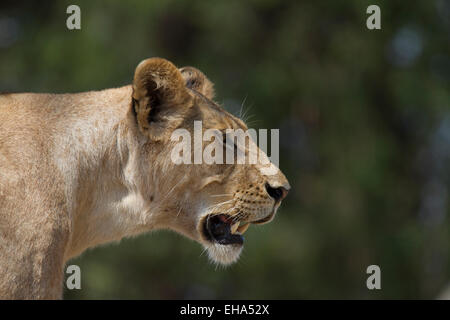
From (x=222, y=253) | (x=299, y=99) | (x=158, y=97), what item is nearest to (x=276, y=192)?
(x=222, y=253)

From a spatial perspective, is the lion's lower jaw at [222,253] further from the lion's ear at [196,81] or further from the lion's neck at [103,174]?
the lion's ear at [196,81]

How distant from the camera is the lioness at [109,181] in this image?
367 cm

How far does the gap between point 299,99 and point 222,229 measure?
969cm

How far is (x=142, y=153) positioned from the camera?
4281 millimetres

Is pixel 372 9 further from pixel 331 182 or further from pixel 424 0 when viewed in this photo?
pixel 331 182

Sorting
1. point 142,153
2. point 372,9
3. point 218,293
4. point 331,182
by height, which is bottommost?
point 218,293

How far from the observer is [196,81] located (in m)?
5.06


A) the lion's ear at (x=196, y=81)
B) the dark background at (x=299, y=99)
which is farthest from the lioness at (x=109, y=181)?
the dark background at (x=299, y=99)

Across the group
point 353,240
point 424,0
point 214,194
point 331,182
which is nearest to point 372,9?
point 424,0

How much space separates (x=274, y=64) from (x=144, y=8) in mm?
2527

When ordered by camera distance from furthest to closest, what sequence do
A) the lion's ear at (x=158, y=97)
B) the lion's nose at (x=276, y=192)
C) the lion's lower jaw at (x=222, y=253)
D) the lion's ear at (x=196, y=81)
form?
1. the lion's ear at (x=196, y=81)
2. the lion's lower jaw at (x=222, y=253)
3. the lion's nose at (x=276, y=192)
4. the lion's ear at (x=158, y=97)
